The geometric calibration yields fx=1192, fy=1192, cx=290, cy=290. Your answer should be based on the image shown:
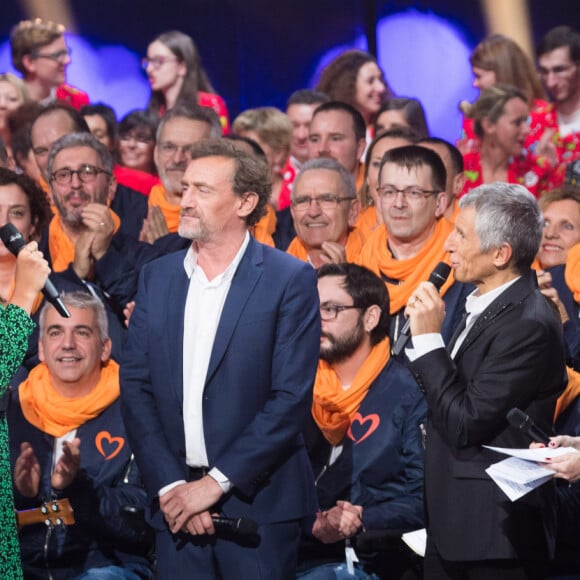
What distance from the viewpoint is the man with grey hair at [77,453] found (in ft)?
13.2

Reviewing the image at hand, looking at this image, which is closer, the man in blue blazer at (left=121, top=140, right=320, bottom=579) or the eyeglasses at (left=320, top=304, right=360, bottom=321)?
the man in blue blazer at (left=121, top=140, right=320, bottom=579)

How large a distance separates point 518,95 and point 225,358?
3.67 m

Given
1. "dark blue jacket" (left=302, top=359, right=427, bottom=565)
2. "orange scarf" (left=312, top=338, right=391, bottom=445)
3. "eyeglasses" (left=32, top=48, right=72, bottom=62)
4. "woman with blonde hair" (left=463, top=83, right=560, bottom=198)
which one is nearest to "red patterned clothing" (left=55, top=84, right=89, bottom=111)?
"eyeglasses" (left=32, top=48, right=72, bottom=62)

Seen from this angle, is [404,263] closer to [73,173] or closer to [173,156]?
[173,156]

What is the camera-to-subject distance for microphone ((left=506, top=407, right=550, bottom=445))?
2.86m

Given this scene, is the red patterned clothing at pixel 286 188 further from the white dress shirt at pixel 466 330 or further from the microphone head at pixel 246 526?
the microphone head at pixel 246 526

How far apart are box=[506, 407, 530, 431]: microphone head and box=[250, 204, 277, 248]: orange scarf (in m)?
2.39

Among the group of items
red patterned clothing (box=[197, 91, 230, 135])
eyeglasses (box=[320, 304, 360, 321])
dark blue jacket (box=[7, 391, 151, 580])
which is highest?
red patterned clothing (box=[197, 91, 230, 135])

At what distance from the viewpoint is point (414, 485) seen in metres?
4.02

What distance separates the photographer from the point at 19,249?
3.25 metres

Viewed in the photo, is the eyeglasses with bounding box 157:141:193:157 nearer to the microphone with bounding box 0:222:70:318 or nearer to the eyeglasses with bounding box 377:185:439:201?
the eyeglasses with bounding box 377:185:439:201

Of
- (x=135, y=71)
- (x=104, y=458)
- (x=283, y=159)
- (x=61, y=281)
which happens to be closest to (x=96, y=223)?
(x=61, y=281)

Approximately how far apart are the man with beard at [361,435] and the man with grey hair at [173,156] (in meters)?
1.32

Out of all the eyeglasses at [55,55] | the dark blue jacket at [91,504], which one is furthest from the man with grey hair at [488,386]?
the eyeglasses at [55,55]
